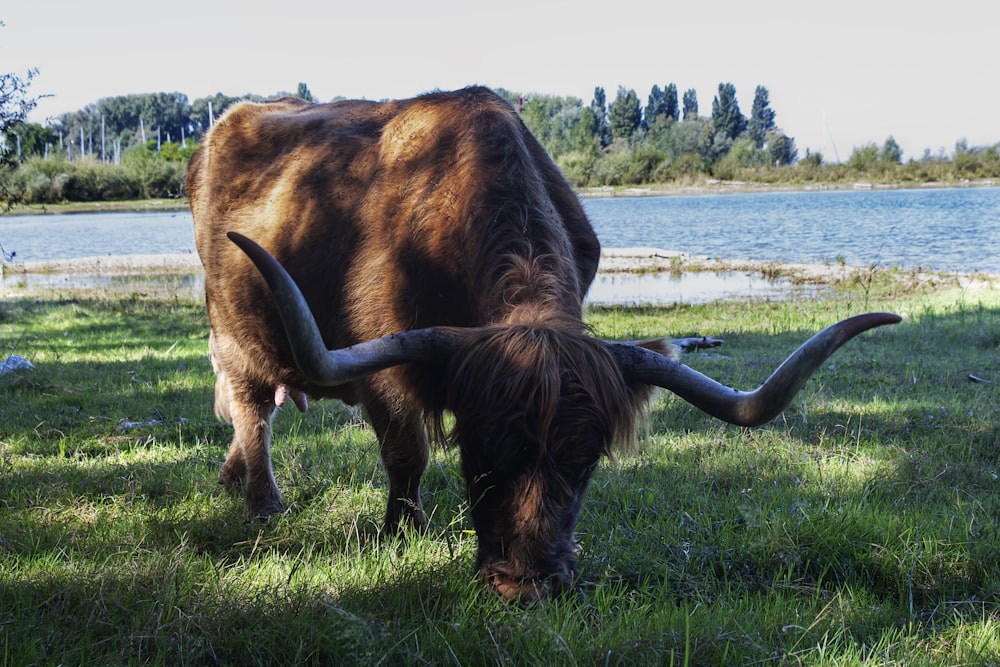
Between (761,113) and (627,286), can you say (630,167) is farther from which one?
(761,113)

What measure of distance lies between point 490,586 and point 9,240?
41.1 metres

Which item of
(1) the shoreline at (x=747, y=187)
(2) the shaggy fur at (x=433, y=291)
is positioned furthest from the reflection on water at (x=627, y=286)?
(1) the shoreline at (x=747, y=187)

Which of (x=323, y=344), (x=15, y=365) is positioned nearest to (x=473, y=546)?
(x=323, y=344)

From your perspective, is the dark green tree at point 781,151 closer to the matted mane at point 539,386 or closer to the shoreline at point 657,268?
the shoreline at point 657,268

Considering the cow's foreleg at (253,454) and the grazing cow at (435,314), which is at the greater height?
the grazing cow at (435,314)

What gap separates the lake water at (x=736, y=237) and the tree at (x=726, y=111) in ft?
220

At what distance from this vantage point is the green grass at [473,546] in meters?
2.73

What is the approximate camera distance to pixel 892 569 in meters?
3.47

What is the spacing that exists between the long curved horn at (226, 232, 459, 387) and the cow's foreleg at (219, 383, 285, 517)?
182 cm

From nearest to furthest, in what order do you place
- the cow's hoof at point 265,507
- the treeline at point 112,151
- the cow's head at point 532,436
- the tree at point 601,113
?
the cow's head at point 532,436, the cow's hoof at point 265,507, the treeline at point 112,151, the tree at point 601,113

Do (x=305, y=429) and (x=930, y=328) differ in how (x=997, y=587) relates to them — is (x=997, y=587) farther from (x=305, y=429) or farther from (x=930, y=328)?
(x=930, y=328)

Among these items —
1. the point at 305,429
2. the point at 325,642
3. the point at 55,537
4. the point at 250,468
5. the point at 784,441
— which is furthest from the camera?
the point at 305,429

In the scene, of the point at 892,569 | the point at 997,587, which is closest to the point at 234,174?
the point at 892,569

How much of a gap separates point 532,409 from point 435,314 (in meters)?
1.03
